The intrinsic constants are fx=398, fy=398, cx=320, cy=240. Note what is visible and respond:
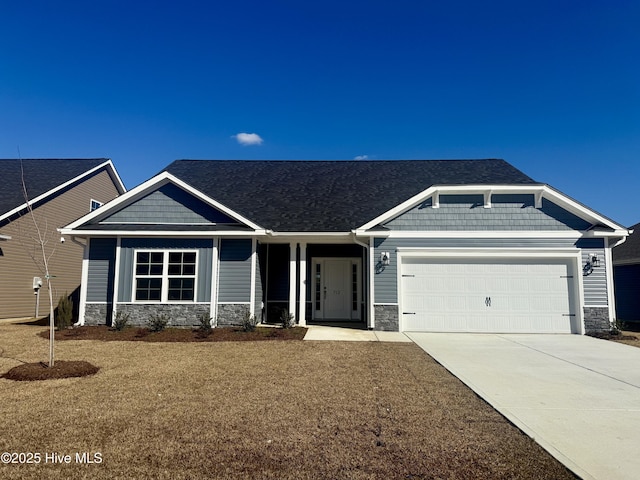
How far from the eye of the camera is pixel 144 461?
329 centimetres

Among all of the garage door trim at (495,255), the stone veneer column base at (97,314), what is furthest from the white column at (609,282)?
the stone veneer column base at (97,314)

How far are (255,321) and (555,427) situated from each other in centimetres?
817

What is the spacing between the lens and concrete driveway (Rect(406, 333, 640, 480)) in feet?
11.7

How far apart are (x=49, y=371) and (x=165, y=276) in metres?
5.47

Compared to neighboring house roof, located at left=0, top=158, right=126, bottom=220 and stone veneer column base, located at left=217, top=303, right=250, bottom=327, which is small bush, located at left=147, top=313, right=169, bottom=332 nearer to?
stone veneer column base, located at left=217, top=303, right=250, bottom=327

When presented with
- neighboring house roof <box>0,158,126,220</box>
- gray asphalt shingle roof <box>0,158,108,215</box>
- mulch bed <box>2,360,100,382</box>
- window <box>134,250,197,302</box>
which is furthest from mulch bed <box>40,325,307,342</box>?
gray asphalt shingle roof <box>0,158,108,215</box>

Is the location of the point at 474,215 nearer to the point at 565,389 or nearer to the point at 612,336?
the point at 612,336

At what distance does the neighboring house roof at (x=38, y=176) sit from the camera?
48.7 feet

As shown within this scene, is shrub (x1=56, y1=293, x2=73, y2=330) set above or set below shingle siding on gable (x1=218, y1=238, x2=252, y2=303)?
below

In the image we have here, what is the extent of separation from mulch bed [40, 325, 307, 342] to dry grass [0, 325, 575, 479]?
2.71m

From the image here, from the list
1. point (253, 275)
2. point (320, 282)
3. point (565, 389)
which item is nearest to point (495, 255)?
point (320, 282)

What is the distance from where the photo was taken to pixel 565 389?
562 cm

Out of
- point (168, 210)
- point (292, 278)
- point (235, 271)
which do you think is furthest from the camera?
point (292, 278)

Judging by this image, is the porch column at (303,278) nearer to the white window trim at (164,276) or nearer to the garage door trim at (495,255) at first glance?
the garage door trim at (495,255)
